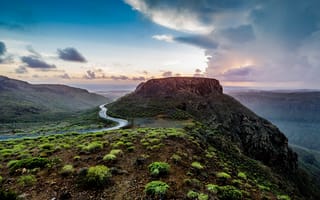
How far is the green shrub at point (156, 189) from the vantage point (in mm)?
9789

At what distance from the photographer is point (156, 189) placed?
32.5 ft

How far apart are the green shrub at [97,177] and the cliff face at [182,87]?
9878 cm

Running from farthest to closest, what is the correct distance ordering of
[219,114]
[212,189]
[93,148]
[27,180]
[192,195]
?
[219,114], [93,148], [212,189], [27,180], [192,195]

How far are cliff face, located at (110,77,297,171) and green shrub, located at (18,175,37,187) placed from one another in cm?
2367

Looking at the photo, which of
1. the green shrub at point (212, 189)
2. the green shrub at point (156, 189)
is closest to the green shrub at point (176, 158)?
the green shrub at point (212, 189)

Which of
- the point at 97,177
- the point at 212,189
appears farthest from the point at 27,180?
the point at 212,189

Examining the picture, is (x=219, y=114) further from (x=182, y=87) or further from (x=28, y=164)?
(x=28, y=164)

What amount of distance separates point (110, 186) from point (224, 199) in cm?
669

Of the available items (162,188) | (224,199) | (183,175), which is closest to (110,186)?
(162,188)

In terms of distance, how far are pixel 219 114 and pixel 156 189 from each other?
75735 millimetres

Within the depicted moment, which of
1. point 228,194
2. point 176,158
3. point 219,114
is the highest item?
point 176,158

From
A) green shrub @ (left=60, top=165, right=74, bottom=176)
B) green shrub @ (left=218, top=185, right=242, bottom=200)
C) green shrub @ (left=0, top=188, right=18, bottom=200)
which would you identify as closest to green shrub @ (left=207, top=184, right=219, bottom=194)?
green shrub @ (left=218, top=185, right=242, bottom=200)

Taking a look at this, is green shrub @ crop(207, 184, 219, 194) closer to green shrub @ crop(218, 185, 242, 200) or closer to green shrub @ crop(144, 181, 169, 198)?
green shrub @ crop(218, 185, 242, 200)

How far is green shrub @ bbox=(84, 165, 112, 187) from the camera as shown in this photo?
416 inches
